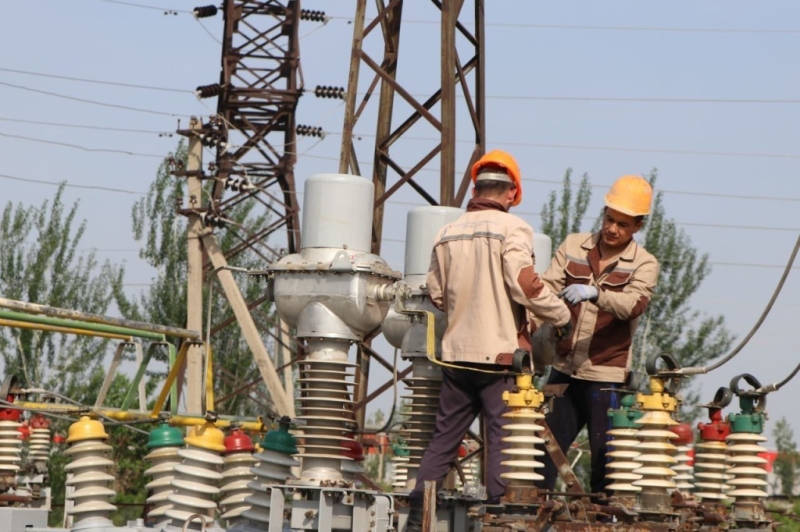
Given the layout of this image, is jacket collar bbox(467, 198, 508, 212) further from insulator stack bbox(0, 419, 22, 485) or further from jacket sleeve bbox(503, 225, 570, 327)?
insulator stack bbox(0, 419, 22, 485)

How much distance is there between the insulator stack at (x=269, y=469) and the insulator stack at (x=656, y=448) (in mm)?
1958

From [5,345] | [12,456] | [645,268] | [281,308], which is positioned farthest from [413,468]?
[5,345]

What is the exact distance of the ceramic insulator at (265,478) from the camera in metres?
6.50

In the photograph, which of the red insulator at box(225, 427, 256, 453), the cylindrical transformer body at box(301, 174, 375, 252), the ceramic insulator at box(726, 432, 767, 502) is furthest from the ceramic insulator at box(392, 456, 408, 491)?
the ceramic insulator at box(726, 432, 767, 502)

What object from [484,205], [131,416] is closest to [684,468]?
[484,205]

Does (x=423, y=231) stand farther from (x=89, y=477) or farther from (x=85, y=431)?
(x=89, y=477)

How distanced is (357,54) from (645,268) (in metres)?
5.17

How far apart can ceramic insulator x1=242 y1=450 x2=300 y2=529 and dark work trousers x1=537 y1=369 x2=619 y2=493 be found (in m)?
→ 1.27

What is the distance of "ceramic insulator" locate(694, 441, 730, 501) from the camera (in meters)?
6.06

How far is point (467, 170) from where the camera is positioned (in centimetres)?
1087

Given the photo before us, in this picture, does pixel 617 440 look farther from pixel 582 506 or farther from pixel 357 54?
pixel 357 54

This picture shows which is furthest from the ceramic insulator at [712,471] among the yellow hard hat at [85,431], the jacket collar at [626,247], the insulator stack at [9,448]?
the insulator stack at [9,448]

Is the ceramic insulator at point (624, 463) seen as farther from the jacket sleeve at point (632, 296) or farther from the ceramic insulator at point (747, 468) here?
the jacket sleeve at point (632, 296)

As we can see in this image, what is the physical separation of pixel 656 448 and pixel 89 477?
288 centimetres
